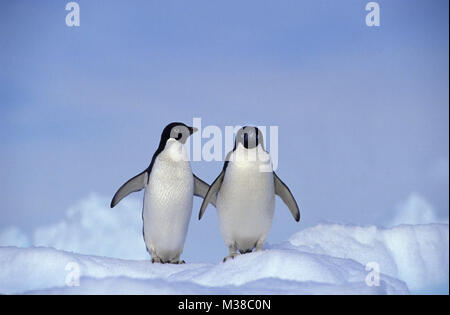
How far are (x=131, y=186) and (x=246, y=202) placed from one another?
1009 mm

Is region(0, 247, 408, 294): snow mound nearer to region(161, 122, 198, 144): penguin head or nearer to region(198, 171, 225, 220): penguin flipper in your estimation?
region(198, 171, 225, 220): penguin flipper

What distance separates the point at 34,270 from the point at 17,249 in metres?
0.37

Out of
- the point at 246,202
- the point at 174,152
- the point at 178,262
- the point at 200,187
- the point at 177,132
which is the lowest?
the point at 178,262

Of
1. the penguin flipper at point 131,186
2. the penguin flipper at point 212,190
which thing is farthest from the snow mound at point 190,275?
the penguin flipper at point 131,186

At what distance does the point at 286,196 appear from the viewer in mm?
4176

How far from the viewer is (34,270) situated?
11.9 feet

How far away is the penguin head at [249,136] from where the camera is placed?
3707 millimetres

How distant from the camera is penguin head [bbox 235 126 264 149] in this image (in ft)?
12.2

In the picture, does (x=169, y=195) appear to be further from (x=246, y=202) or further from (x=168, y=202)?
(x=246, y=202)

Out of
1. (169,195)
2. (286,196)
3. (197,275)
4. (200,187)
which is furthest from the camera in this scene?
(200,187)

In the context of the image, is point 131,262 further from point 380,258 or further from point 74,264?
point 380,258

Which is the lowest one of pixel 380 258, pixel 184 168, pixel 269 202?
pixel 380 258

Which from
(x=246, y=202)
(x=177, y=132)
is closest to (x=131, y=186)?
(x=177, y=132)
